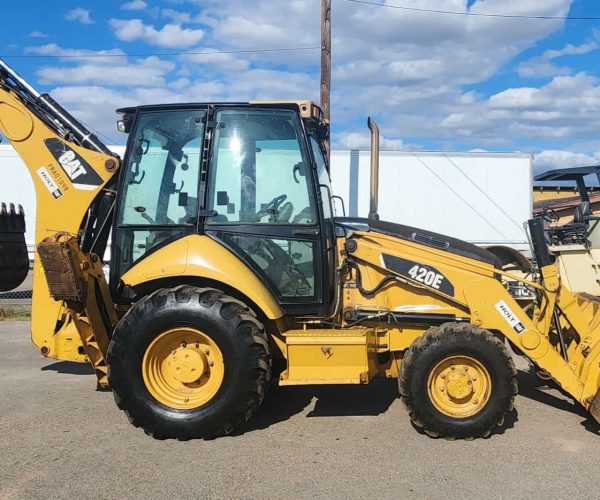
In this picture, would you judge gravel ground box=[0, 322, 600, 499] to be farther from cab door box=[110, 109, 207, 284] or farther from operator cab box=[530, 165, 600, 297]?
operator cab box=[530, 165, 600, 297]

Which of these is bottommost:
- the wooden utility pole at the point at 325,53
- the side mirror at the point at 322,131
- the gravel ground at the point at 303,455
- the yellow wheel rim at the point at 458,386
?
the gravel ground at the point at 303,455

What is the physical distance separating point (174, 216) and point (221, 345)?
1.11 m

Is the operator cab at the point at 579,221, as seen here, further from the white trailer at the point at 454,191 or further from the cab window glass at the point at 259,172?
the white trailer at the point at 454,191

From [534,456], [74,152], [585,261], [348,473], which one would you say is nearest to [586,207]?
[585,261]

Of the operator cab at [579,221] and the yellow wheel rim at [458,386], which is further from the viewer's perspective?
the operator cab at [579,221]

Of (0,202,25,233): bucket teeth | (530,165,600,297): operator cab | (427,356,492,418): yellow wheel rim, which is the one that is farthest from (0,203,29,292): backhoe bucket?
(530,165,600,297): operator cab

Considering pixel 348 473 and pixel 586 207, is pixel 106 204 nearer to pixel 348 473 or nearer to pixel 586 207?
pixel 348 473

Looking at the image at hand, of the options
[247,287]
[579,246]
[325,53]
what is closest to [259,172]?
[247,287]

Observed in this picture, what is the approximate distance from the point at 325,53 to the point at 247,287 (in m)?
9.29

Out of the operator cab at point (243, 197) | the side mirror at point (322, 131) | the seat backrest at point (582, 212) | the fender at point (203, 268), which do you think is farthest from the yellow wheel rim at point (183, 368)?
the seat backrest at point (582, 212)

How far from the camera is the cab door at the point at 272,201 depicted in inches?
177

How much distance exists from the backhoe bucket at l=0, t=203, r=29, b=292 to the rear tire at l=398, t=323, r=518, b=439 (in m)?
3.86

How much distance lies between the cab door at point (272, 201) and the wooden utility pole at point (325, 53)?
790cm

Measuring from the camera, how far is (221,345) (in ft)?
13.8
